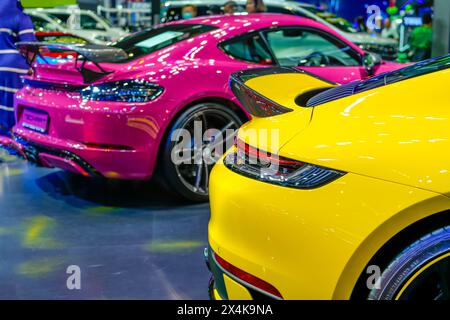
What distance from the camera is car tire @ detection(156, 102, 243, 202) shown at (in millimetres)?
4852

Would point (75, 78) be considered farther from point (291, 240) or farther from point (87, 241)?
point (291, 240)

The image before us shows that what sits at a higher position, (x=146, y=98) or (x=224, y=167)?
(x=224, y=167)

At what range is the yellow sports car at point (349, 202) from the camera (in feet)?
6.60

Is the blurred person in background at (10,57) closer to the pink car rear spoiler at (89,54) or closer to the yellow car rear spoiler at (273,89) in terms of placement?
the pink car rear spoiler at (89,54)

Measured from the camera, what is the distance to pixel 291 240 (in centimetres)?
213

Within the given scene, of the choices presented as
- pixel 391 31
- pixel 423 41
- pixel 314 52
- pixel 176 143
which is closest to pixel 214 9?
pixel 423 41

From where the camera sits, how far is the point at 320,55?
5.93 metres

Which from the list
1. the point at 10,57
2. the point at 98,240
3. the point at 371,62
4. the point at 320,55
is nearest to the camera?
the point at 98,240

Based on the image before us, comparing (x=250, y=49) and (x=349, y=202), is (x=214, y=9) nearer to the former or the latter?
(x=250, y=49)

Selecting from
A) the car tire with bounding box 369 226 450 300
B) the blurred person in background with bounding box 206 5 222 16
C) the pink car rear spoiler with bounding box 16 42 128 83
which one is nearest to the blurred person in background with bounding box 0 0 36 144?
the pink car rear spoiler with bounding box 16 42 128 83

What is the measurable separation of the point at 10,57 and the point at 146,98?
8.10 ft

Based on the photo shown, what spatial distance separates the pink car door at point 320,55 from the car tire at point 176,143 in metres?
0.77

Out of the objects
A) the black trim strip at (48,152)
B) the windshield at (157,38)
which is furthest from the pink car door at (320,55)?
the black trim strip at (48,152)

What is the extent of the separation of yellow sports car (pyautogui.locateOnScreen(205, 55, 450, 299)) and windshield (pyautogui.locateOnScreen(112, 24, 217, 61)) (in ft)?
9.85
